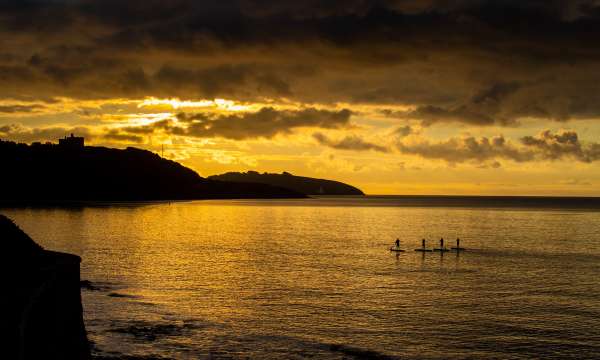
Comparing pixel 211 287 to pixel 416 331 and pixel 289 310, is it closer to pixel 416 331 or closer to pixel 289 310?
pixel 289 310

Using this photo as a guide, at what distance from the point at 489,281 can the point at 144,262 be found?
4735cm

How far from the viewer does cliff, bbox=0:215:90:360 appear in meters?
20.9

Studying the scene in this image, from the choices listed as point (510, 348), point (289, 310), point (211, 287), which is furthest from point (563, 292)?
point (211, 287)

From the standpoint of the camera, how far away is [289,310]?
4800 centimetres

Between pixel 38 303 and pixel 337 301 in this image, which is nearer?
pixel 38 303

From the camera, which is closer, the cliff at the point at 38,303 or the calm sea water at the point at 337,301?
the cliff at the point at 38,303

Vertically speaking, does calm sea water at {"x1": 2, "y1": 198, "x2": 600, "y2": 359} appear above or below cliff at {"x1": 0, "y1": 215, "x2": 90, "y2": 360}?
below

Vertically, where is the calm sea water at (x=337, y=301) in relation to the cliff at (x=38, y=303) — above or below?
below

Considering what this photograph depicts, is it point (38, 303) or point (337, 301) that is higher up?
point (38, 303)

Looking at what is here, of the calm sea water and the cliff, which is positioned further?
the calm sea water

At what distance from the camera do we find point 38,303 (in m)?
24.2

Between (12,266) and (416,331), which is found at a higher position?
(12,266)

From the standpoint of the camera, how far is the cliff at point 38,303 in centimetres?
2088

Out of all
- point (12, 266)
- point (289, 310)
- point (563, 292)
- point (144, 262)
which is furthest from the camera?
point (144, 262)
